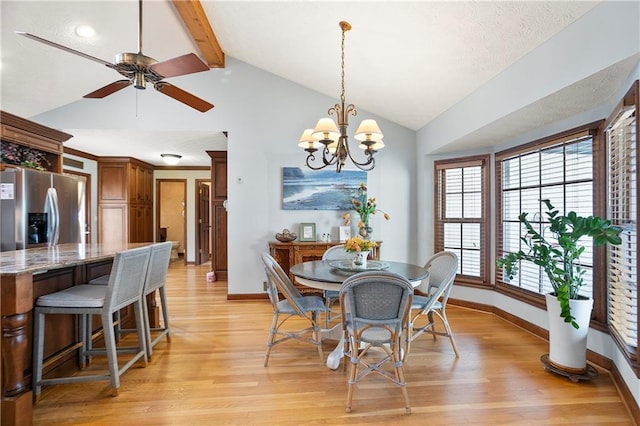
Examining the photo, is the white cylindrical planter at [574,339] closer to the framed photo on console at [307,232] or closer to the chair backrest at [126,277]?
the framed photo on console at [307,232]

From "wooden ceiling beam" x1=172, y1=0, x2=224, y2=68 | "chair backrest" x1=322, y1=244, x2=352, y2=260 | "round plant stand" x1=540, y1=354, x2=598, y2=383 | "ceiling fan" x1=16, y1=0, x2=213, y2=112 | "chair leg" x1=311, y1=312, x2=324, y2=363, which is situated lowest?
"round plant stand" x1=540, y1=354, x2=598, y2=383

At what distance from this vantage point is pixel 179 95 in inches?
97.3

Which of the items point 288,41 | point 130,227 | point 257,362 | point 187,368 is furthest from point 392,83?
point 130,227

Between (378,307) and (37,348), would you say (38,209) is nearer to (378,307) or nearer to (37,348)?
(37,348)

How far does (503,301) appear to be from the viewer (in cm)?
371

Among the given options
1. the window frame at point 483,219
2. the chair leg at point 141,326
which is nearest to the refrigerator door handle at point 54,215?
the chair leg at point 141,326

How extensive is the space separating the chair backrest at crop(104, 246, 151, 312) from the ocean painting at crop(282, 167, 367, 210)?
2291 millimetres

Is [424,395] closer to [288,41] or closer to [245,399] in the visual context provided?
[245,399]

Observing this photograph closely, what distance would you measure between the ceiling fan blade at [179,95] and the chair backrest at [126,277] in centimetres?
122

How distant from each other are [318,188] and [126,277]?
2.79 metres

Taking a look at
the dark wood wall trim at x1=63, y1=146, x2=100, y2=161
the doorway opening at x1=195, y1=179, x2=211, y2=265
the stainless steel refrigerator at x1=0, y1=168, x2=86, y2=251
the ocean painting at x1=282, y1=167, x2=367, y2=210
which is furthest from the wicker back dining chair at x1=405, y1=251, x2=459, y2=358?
the dark wood wall trim at x1=63, y1=146, x2=100, y2=161

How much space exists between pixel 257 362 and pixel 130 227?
508 cm

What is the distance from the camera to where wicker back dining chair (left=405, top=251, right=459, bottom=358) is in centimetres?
256

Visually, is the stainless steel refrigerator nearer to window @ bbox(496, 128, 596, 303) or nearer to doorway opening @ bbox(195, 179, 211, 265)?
doorway opening @ bbox(195, 179, 211, 265)
